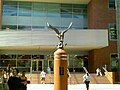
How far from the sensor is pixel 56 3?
136 feet

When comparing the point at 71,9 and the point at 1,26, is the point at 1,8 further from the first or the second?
the point at 71,9

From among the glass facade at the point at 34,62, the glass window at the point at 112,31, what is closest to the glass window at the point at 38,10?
the glass facade at the point at 34,62

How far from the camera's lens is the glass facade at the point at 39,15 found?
1588 inches

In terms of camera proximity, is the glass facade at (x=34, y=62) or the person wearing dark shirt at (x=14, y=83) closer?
the person wearing dark shirt at (x=14, y=83)

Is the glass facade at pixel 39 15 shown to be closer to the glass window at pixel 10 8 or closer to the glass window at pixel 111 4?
the glass window at pixel 10 8

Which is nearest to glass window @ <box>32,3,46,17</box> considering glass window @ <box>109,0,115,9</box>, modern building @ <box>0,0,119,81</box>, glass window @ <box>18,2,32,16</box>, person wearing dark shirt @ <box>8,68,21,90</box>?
modern building @ <box>0,0,119,81</box>

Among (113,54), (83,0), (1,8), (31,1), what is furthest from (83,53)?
(1,8)

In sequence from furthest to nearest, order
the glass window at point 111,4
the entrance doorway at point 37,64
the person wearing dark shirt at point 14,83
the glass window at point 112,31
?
the entrance doorway at point 37,64 → the glass window at point 111,4 → the glass window at point 112,31 → the person wearing dark shirt at point 14,83

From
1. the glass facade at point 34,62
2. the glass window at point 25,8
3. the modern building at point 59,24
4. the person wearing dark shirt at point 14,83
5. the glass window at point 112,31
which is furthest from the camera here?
the glass window at point 25,8

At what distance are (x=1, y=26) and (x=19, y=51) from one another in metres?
4.20

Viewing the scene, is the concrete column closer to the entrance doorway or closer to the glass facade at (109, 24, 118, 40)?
the glass facade at (109, 24, 118, 40)

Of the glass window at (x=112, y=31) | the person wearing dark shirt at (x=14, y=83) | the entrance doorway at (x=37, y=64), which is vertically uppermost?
the glass window at (x=112, y=31)

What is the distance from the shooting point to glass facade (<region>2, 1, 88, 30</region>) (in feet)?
132

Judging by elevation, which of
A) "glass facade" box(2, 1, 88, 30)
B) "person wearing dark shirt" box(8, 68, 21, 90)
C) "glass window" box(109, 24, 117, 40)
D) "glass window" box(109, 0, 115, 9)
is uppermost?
"glass window" box(109, 0, 115, 9)
